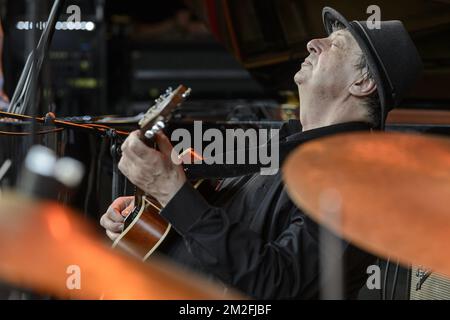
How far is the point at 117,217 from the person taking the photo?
5.68ft

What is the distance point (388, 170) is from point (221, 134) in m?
2.14

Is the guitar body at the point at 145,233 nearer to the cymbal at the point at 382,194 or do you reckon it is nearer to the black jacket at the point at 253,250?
the black jacket at the point at 253,250

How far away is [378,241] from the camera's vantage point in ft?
2.75

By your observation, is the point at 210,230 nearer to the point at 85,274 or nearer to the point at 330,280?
the point at 85,274

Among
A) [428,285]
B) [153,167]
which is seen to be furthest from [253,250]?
[428,285]

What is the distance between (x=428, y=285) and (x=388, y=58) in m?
0.85

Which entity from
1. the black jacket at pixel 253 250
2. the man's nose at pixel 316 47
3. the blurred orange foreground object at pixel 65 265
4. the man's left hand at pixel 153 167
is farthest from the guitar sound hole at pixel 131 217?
the man's nose at pixel 316 47

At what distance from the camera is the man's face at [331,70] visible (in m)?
1.68

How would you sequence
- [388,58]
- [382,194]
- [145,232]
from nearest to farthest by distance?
[382,194] < [145,232] < [388,58]

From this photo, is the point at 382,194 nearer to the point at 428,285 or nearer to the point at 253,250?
the point at 253,250

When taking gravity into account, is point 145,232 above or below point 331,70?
below

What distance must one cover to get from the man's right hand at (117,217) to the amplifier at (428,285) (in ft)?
2.86

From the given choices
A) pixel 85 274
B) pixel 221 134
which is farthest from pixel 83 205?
pixel 85 274

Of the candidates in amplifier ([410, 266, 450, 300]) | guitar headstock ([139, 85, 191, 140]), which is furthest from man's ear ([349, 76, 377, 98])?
amplifier ([410, 266, 450, 300])
